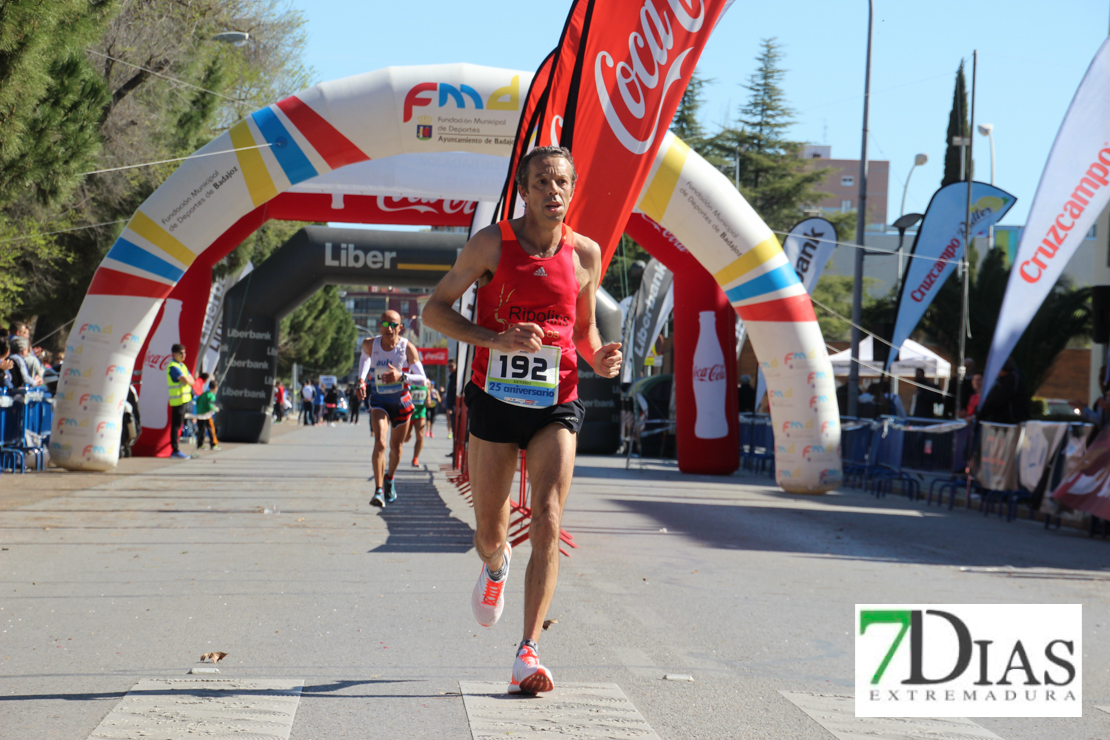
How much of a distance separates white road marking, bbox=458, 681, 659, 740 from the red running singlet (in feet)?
3.77

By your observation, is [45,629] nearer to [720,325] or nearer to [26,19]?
[26,19]

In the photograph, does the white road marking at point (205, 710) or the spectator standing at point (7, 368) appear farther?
the spectator standing at point (7, 368)

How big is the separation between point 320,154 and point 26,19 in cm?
400

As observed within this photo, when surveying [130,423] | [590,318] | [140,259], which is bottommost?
[130,423]

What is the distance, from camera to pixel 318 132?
14.0 m

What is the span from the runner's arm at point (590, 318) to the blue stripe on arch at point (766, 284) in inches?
381

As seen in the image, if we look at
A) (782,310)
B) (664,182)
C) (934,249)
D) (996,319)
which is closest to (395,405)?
(664,182)

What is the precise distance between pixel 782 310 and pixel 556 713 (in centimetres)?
1097

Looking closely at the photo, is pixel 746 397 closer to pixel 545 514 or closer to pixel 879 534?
pixel 879 534

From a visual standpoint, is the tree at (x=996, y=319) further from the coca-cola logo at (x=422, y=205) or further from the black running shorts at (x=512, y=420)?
the black running shorts at (x=512, y=420)

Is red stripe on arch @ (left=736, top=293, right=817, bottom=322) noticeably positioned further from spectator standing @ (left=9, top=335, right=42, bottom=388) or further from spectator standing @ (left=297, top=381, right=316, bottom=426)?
spectator standing @ (left=297, top=381, right=316, bottom=426)

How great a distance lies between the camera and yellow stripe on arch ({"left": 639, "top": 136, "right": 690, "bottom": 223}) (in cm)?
1404

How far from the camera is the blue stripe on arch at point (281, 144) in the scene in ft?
46.5

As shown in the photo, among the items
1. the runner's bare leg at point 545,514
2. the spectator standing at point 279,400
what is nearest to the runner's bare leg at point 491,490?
the runner's bare leg at point 545,514
